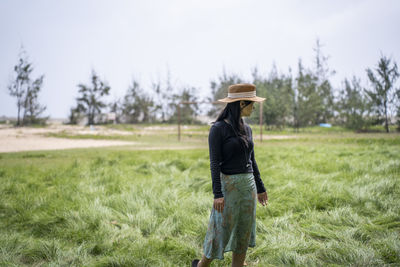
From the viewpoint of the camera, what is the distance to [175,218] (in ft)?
10.5

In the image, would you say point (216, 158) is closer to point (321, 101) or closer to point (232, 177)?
point (232, 177)

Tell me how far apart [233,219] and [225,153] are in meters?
0.44

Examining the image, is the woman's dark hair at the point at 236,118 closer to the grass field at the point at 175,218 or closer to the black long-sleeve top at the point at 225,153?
the black long-sleeve top at the point at 225,153

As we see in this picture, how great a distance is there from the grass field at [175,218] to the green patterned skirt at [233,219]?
55cm

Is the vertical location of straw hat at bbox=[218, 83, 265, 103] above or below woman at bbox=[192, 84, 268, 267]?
above

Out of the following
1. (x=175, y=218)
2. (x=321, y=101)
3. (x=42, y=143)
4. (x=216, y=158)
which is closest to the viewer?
(x=216, y=158)

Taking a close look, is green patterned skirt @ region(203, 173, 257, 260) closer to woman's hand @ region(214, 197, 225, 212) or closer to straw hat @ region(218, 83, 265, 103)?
woman's hand @ region(214, 197, 225, 212)

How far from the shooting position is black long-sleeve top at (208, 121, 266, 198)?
72.0 inches

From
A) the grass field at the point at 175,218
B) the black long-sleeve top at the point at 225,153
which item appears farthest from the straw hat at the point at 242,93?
the grass field at the point at 175,218

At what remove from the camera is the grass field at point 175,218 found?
242 centimetres

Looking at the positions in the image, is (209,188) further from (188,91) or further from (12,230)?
(188,91)

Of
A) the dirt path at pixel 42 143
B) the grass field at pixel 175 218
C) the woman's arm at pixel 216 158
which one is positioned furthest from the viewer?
the dirt path at pixel 42 143

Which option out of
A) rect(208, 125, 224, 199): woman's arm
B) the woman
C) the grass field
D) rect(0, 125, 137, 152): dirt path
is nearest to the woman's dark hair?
the woman

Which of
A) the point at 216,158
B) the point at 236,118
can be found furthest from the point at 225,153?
the point at 236,118
